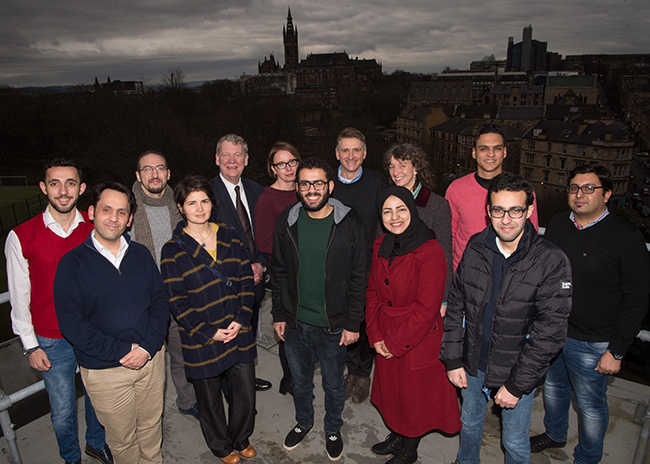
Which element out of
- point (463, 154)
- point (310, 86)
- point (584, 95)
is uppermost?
point (310, 86)

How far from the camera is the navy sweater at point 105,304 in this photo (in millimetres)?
2348

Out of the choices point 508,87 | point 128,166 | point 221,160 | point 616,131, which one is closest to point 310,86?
point 508,87

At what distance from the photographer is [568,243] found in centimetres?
268

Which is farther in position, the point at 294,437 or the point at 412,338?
the point at 294,437

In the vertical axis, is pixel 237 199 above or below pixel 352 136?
below

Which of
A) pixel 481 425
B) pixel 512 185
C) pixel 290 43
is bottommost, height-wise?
pixel 481 425

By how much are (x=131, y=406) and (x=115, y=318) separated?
0.62m

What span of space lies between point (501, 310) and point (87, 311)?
2488 millimetres

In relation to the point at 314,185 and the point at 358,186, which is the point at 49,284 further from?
the point at 358,186

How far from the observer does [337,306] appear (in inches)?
113

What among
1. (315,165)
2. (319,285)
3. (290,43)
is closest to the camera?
(315,165)

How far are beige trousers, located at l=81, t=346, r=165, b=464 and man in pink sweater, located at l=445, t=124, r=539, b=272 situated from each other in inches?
99.5

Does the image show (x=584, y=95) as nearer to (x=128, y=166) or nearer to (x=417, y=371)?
(x=128, y=166)

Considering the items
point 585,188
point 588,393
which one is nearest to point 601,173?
point 585,188
